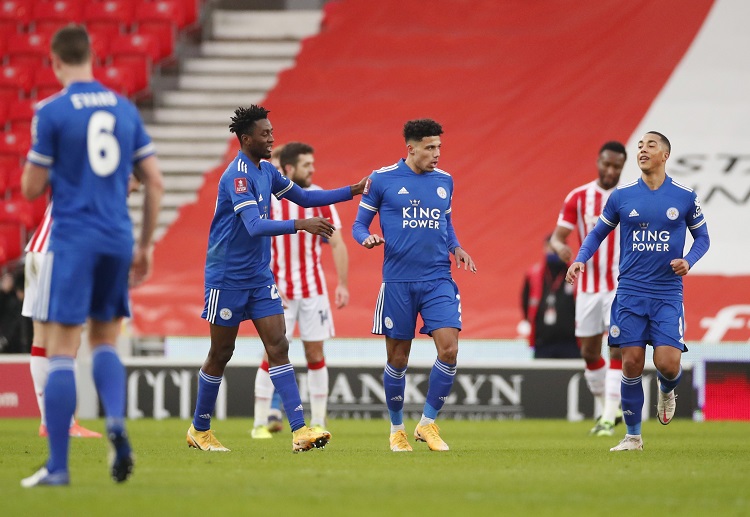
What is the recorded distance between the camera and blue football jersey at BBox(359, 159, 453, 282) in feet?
30.4

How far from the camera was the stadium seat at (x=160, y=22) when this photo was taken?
2056 centimetres

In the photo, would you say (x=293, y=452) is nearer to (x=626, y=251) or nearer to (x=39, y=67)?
(x=626, y=251)

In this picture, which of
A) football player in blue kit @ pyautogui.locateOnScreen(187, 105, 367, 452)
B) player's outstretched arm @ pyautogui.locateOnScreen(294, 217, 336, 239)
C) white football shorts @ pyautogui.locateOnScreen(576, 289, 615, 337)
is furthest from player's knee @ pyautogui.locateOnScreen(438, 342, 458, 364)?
white football shorts @ pyautogui.locateOnScreen(576, 289, 615, 337)

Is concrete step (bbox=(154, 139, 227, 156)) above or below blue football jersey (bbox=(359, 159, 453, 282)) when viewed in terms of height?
above

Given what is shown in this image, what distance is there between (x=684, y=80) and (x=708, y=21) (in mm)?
1047

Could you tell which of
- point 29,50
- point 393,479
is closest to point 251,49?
point 29,50

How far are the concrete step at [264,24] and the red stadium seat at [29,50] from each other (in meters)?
2.90

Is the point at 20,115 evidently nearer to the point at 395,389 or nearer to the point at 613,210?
the point at 395,389

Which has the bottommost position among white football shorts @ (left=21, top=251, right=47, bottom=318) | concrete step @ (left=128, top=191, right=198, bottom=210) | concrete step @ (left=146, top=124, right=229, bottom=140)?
white football shorts @ (left=21, top=251, right=47, bottom=318)

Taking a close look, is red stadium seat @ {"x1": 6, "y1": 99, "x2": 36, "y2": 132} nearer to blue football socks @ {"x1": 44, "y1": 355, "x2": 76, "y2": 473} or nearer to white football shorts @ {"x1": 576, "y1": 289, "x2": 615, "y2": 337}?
white football shorts @ {"x1": 576, "y1": 289, "x2": 615, "y2": 337}

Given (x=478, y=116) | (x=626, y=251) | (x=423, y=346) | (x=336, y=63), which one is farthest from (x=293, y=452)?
(x=336, y=63)

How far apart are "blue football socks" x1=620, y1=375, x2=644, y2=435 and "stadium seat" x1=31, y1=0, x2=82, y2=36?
1423 cm

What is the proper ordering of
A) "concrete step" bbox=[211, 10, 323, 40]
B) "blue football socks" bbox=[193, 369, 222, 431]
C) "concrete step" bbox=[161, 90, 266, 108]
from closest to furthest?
1. "blue football socks" bbox=[193, 369, 222, 431]
2. "concrete step" bbox=[161, 90, 266, 108]
3. "concrete step" bbox=[211, 10, 323, 40]

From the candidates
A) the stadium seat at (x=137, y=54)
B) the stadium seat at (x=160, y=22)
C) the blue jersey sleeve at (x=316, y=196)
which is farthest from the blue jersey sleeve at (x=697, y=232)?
the stadium seat at (x=160, y=22)
